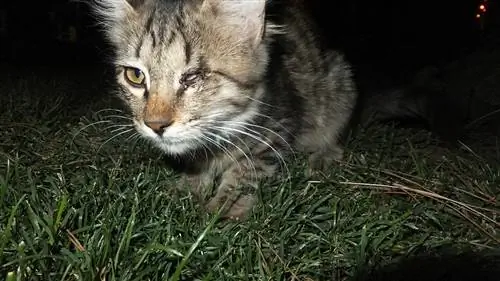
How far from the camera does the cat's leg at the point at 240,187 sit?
187cm

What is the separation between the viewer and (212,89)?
1.82m

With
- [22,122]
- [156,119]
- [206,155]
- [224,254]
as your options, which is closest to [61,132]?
[22,122]

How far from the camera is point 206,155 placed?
6.86ft

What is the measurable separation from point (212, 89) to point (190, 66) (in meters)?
0.10

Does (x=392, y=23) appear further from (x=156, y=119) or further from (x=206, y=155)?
(x=156, y=119)

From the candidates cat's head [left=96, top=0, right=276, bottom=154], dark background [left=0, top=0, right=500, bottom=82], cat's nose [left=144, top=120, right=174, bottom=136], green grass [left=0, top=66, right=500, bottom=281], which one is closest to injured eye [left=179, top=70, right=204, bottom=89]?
cat's head [left=96, top=0, right=276, bottom=154]

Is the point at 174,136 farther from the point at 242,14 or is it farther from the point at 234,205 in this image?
the point at 242,14

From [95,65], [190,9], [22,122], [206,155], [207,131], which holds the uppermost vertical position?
[190,9]

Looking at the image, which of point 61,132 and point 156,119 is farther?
point 61,132

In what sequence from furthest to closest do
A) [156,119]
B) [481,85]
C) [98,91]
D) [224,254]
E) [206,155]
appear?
[98,91], [481,85], [206,155], [156,119], [224,254]

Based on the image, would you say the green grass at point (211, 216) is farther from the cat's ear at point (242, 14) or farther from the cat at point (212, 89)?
the cat's ear at point (242, 14)

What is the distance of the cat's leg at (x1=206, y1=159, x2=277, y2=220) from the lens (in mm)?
1872

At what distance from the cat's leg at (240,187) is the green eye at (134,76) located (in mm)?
432

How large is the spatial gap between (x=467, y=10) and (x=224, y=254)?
367 centimetres
